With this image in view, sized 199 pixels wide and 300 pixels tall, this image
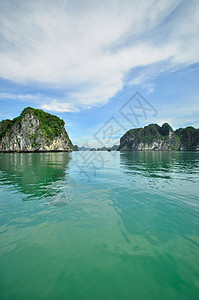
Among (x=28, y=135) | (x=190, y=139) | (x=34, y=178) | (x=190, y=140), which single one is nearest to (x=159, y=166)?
(x=34, y=178)

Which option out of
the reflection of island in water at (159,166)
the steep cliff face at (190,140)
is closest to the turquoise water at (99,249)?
the reflection of island in water at (159,166)

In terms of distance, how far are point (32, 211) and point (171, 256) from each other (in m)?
6.15

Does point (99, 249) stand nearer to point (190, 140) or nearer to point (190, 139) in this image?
point (190, 140)

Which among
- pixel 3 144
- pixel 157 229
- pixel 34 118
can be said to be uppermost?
pixel 34 118

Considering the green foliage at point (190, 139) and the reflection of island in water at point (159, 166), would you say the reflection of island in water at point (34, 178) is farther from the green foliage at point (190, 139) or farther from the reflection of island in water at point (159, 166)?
the green foliage at point (190, 139)

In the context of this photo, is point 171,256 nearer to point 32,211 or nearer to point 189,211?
point 189,211

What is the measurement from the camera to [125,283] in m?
3.00

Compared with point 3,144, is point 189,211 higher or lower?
lower

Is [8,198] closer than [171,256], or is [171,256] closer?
[171,256]

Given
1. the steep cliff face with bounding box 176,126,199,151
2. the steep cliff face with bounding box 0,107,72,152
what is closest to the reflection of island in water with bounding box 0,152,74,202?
the steep cliff face with bounding box 0,107,72,152

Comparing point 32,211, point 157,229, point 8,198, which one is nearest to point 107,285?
point 157,229

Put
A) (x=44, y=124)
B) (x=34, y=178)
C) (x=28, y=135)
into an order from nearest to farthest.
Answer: (x=34, y=178) < (x=28, y=135) < (x=44, y=124)

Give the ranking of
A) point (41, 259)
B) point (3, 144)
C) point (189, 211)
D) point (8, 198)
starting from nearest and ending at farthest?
point (41, 259), point (189, 211), point (8, 198), point (3, 144)

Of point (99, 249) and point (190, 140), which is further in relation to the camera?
point (190, 140)
